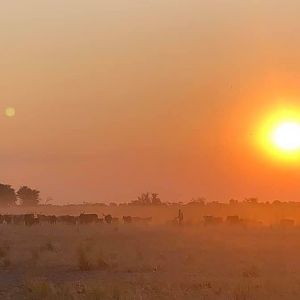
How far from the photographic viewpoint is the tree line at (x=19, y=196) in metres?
137

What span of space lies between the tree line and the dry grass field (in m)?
92.3

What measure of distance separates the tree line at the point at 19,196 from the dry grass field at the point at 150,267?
303 feet

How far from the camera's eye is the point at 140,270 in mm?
28516

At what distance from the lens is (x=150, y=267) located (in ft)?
95.9

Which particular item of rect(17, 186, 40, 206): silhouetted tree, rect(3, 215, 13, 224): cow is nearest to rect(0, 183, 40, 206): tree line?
rect(17, 186, 40, 206): silhouetted tree

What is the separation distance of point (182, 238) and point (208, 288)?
838 inches

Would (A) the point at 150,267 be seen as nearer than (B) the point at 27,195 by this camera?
Yes

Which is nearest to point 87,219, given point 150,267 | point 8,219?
point 8,219

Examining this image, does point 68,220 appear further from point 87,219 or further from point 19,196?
point 19,196

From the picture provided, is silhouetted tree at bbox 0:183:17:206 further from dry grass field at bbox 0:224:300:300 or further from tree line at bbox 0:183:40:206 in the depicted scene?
dry grass field at bbox 0:224:300:300

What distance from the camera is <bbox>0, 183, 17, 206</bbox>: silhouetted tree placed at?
137 meters

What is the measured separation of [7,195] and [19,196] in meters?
4.93

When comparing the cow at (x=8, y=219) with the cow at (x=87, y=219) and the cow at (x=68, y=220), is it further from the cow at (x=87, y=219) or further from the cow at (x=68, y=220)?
the cow at (x=87, y=219)

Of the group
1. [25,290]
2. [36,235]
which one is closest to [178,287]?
[25,290]
